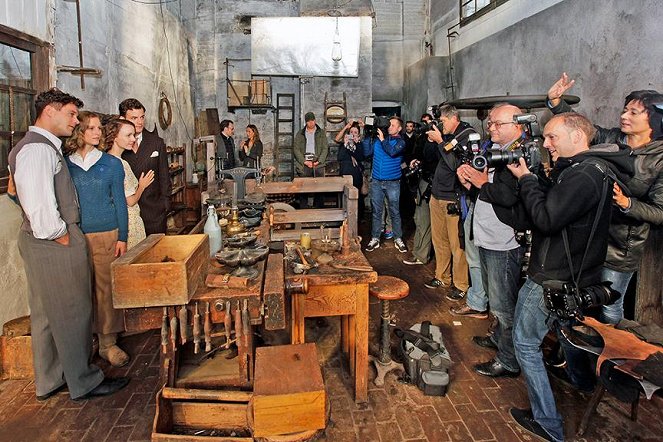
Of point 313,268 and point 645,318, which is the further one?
point 645,318

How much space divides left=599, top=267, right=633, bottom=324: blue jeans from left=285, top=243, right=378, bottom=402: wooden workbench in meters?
1.64

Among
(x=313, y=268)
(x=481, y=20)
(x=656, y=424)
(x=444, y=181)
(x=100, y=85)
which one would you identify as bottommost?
(x=656, y=424)

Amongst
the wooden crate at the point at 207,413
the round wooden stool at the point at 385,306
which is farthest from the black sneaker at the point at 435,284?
the wooden crate at the point at 207,413

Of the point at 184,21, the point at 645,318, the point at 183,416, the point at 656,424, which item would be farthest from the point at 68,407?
the point at 184,21

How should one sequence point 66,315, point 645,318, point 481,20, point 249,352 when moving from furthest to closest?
point 481,20 < point 645,318 < point 66,315 < point 249,352

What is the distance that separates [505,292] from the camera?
3.13m

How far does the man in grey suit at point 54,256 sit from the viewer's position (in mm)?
2607

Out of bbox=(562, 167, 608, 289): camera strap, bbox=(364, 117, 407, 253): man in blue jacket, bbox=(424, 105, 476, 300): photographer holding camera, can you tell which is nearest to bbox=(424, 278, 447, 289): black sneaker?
bbox=(424, 105, 476, 300): photographer holding camera

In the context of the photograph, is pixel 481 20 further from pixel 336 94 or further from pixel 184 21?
pixel 184 21

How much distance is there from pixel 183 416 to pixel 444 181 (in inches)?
133

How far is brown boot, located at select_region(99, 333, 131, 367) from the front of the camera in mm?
3373

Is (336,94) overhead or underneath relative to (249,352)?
overhead

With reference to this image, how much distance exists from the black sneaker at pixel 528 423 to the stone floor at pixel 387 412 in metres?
0.04

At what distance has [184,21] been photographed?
9859mm
